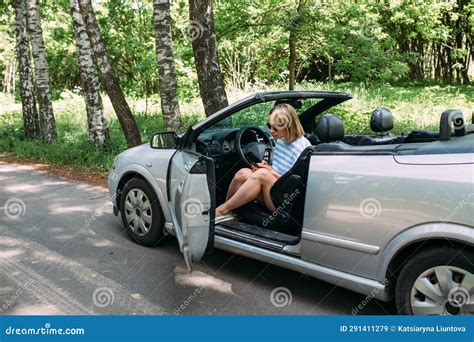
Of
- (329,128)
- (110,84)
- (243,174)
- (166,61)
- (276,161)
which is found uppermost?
(166,61)

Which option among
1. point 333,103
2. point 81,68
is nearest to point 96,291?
point 333,103

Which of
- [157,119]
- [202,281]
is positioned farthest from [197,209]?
[157,119]

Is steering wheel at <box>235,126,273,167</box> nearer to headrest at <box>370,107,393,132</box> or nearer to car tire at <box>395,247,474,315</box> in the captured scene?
headrest at <box>370,107,393,132</box>

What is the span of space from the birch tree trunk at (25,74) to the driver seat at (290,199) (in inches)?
507

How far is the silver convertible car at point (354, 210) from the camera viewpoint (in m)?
3.07

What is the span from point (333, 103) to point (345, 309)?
7.58ft

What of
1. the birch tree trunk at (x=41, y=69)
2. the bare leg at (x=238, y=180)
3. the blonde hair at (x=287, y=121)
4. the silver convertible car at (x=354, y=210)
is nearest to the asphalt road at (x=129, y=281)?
the silver convertible car at (x=354, y=210)

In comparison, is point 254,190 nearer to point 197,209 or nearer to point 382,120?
point 197,209

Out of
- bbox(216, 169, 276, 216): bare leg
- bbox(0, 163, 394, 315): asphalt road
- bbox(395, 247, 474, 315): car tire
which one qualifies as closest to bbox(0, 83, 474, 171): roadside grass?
bbox(0, 163, 394, 315): asphalt road

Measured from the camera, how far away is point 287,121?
4.52 metres

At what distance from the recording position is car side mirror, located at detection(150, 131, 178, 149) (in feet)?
16.6

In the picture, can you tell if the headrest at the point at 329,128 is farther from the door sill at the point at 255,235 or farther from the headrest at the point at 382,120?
the door sill at the point at 255,235

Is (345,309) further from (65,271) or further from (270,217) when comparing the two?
(65,271)

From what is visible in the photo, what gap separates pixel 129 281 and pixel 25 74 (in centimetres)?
1253
